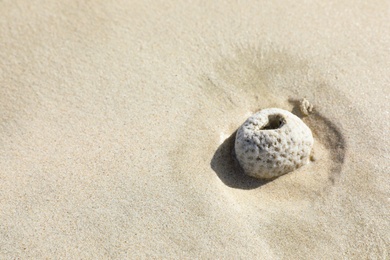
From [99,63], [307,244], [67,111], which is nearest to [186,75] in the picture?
[99,63]

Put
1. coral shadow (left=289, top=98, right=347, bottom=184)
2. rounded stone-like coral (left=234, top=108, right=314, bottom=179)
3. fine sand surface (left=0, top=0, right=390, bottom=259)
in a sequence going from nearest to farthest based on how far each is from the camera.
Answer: fine sand surface (left=0, top=0, right=390, bottom=259) < rounded stone-like coral (left=234, top=108, right=314, bottom=179) < coral shadow (left=289, top=98, right=347, bottom=184)

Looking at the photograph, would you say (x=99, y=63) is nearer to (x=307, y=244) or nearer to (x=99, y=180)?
(x=99, y=180)

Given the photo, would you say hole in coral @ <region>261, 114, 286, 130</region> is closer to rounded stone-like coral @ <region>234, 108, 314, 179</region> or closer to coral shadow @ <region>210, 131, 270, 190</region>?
rounded stone-like coral @ <region>234, 108, 314, 179</region>

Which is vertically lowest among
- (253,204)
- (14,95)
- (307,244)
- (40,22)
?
(307,244)

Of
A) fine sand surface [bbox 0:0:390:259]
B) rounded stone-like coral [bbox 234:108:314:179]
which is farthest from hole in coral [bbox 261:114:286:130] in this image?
fine sand surface [bbox 0:0:390:259]

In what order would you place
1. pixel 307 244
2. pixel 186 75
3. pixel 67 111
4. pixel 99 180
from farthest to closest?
pixel 186 75
pixel 67 111
pixel 99 180
pixel 307 244

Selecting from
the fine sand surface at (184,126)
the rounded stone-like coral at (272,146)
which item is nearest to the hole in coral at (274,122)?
the rounded stone-like coral at (272,146)

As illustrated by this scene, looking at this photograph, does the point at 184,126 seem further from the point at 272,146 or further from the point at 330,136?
the point at 330,136
